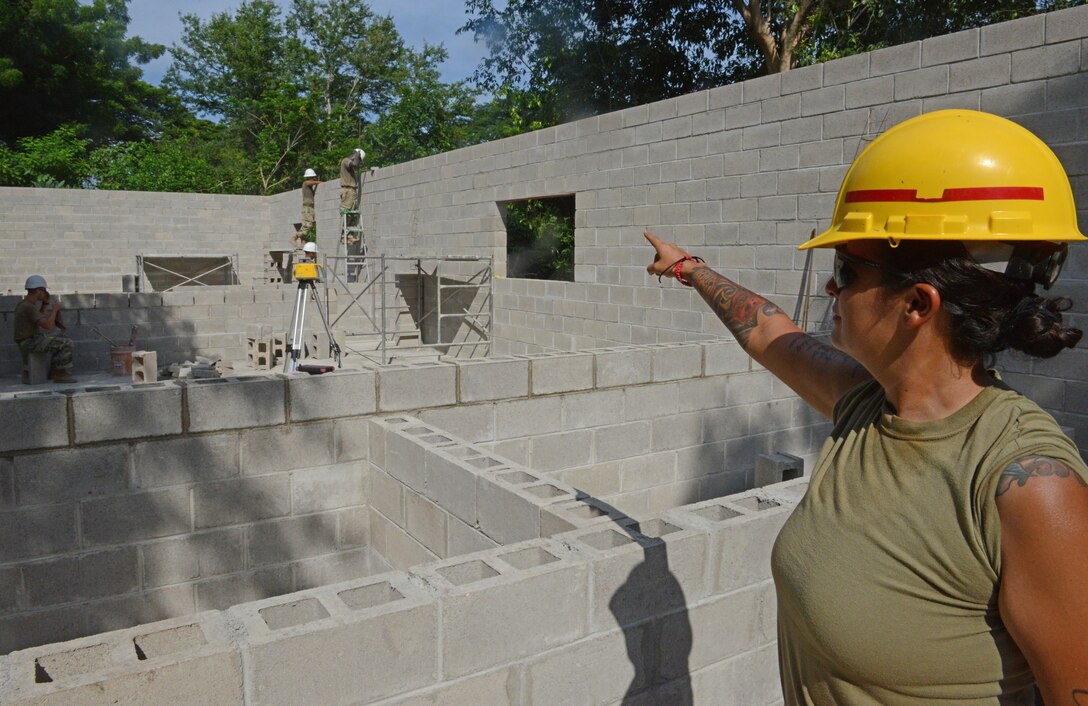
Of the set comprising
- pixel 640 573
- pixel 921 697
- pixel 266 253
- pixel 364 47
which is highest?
pixel 364 47

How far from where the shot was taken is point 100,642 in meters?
2.13

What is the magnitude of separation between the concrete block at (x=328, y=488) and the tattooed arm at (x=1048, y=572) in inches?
165

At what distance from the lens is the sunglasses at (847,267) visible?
4.74 ft

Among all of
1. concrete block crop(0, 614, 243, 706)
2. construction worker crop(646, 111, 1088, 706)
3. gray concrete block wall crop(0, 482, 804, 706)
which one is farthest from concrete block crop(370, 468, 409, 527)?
construction worker crop(646, 111, 1088, 706)

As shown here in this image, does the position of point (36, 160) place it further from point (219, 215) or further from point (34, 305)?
point (34, 305)

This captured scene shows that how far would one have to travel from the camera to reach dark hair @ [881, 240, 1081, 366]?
4.34ft

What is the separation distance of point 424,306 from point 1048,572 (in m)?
16.9

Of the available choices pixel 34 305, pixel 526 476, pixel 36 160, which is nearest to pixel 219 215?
pixel 36 160

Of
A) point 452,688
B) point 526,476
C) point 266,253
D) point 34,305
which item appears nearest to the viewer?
point 452,688

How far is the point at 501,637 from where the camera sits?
253 cm

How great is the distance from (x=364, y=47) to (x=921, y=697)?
48755mm

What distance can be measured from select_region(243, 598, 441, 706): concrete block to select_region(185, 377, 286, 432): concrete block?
8.08 ft

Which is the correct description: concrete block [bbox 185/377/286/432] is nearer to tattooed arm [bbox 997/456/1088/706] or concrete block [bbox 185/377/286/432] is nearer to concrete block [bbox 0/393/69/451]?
concrete block [bbox 0/393/69/451]

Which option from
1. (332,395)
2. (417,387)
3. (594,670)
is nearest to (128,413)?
(332,395)
